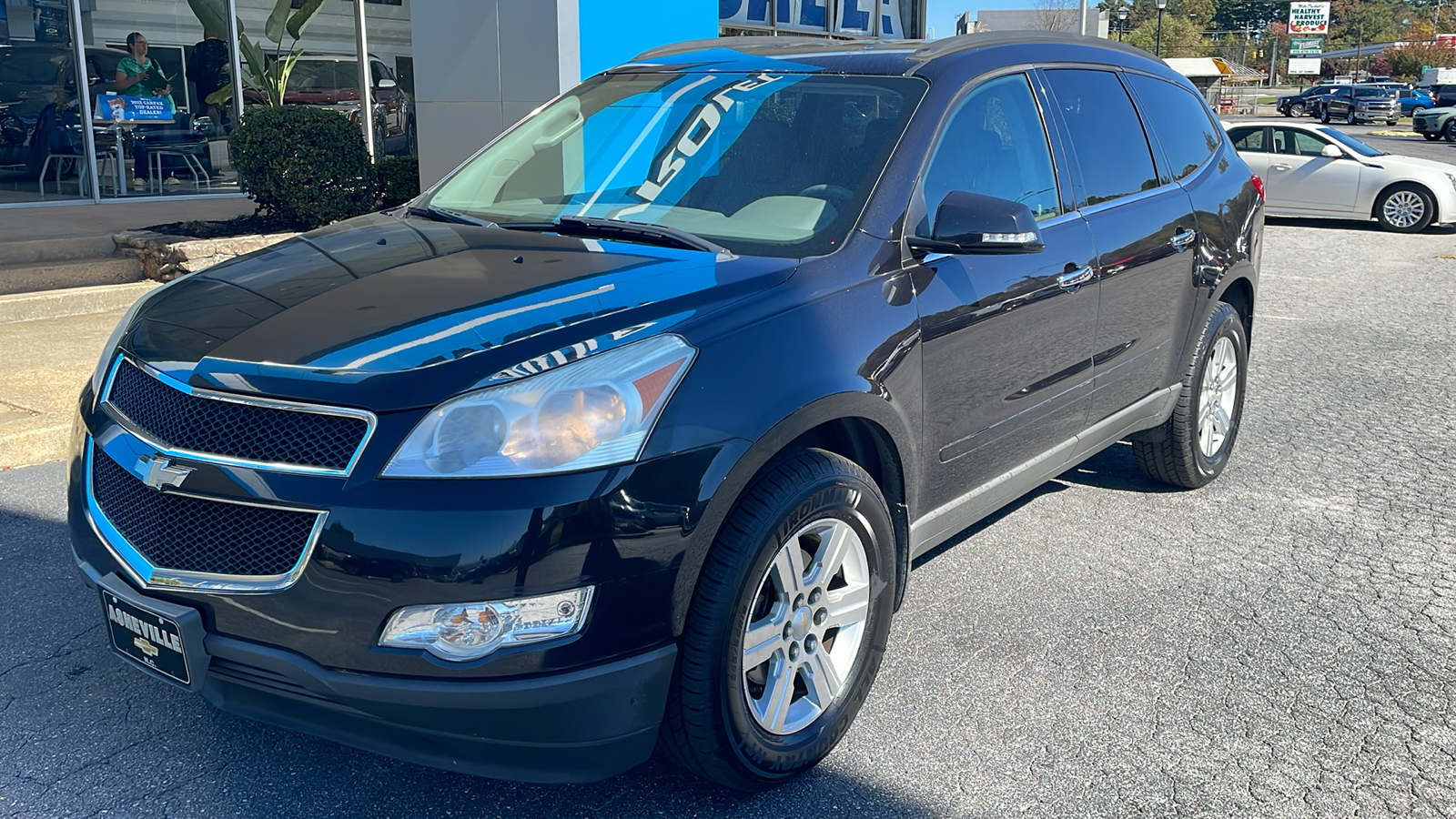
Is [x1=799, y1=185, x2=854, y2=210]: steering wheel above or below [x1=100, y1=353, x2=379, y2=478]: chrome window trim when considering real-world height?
above

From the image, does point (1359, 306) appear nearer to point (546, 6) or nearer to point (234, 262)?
point (546, 6)

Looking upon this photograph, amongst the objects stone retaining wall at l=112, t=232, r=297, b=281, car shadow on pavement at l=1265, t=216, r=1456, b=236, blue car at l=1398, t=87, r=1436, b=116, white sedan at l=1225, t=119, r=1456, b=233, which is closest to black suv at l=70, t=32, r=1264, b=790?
stone retaining wall at l=112, t=232, r=297, b=281

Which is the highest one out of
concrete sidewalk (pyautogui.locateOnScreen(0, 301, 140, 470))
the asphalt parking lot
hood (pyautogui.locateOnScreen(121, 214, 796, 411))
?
hood (pyautogui.locateOnScreen(121, 214, 796, 411))

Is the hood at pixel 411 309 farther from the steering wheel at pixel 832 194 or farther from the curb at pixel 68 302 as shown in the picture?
the curb at pixel 68 302

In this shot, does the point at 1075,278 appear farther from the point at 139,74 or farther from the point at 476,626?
the point at 139,74

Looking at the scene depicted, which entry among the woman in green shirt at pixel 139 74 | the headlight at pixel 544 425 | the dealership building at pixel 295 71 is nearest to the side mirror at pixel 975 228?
the headlight at pixel 544 425

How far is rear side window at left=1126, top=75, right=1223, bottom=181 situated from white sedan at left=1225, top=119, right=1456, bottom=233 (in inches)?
507

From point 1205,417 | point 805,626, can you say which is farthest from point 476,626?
point 1205,417

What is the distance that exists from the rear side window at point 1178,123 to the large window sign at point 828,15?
400 inches

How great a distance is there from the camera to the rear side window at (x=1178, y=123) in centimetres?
489

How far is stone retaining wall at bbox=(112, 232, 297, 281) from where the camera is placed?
362 inches

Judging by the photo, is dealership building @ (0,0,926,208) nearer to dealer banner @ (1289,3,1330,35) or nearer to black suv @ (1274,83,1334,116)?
black suv @ (1274,83,1334,116)

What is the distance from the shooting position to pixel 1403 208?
55.7 ft

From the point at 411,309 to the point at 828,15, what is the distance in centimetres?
1547
